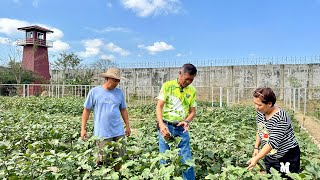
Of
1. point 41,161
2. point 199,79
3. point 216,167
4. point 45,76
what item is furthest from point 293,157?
point 45,76

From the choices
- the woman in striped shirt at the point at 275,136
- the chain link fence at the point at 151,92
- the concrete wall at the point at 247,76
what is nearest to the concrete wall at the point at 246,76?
the concrete wall at the point at 247,76

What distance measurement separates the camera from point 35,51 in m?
32.0

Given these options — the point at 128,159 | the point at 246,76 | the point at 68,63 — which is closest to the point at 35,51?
the point at 68,63

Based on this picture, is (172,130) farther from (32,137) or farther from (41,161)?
(32,137)

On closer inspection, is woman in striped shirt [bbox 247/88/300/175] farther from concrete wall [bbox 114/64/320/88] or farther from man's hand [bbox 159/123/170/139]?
concrete wall [bbox 114/64/320/88]

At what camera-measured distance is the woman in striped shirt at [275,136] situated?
9.72 ft

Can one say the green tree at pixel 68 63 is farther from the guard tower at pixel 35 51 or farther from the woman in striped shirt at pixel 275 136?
the woman in striped shirt at pixel 275 136

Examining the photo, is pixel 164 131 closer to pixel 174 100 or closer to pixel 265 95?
pixel 174 100

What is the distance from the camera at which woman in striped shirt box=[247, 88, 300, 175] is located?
2963 millimetres

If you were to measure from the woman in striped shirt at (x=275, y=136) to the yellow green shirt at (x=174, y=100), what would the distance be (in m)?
0.86

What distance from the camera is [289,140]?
3.07m

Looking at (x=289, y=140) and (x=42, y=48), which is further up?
(x=42, y=48)

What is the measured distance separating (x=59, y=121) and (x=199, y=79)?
20043 mm

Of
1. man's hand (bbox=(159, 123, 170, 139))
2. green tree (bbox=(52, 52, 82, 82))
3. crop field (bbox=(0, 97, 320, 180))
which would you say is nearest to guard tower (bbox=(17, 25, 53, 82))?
green tree (bbox=(52, 52, 82, 82))
